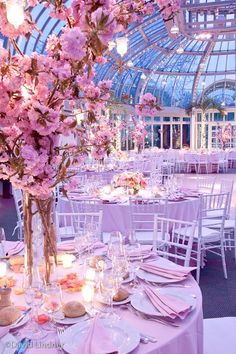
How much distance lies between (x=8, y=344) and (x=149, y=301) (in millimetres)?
723

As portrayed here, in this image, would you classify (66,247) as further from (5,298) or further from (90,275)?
(5,298)

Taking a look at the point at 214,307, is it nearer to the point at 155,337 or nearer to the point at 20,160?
the point at 155,337

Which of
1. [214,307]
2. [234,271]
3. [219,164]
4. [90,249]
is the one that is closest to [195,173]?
[219,164]

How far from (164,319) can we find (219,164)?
54.6 feet

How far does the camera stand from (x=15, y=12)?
5.86ft

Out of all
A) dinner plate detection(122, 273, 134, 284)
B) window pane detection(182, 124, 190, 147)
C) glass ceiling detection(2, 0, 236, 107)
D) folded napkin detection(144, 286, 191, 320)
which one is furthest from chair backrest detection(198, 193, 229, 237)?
window pane detection(182, 124, 190, 147)

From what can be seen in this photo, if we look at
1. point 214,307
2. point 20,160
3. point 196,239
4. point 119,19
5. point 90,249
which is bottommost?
point 214,307

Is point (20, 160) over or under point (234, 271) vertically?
over

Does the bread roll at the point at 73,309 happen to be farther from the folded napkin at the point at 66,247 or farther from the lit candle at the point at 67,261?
the folded napkin at the point at 66,247

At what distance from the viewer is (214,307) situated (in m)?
4.24

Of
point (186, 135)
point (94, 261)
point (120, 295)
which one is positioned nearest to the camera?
point (120, 295)

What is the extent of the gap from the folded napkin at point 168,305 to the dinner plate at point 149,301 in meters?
0.02

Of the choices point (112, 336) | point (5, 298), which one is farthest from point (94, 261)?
point (112, 336)

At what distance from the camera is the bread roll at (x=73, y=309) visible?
6.55 feet
